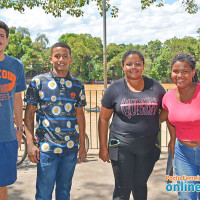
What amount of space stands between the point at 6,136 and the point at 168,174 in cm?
187

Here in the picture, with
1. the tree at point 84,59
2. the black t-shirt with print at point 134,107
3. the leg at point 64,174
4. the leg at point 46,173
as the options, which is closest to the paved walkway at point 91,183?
the leg at point 64,174

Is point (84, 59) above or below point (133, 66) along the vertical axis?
above

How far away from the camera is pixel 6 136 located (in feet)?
8.24

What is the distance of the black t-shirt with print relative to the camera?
2.64 metres

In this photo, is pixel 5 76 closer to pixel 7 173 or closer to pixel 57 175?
pixel 7 173

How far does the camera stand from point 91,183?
4223 millimetres

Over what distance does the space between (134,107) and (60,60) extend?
94 centimetres

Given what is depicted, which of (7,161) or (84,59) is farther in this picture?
(84,59)

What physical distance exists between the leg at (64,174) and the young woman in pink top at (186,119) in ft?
3.70

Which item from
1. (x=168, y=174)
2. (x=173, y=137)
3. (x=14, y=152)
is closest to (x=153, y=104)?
(x=173, y=137)

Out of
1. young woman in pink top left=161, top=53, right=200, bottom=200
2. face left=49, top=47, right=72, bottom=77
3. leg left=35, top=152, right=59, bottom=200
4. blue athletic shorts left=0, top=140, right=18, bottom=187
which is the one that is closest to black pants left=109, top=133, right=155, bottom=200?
young woman in pink top left=161, top=53, right=200, bottom=200

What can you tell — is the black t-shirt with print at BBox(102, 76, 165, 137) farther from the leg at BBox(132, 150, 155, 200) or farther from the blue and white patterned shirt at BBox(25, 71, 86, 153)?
the blue and white patterned shirt at BBox(25, 71, 86, 153)

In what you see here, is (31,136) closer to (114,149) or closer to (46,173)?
(46,173)

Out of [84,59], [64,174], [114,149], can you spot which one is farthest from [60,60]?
[84,59]
